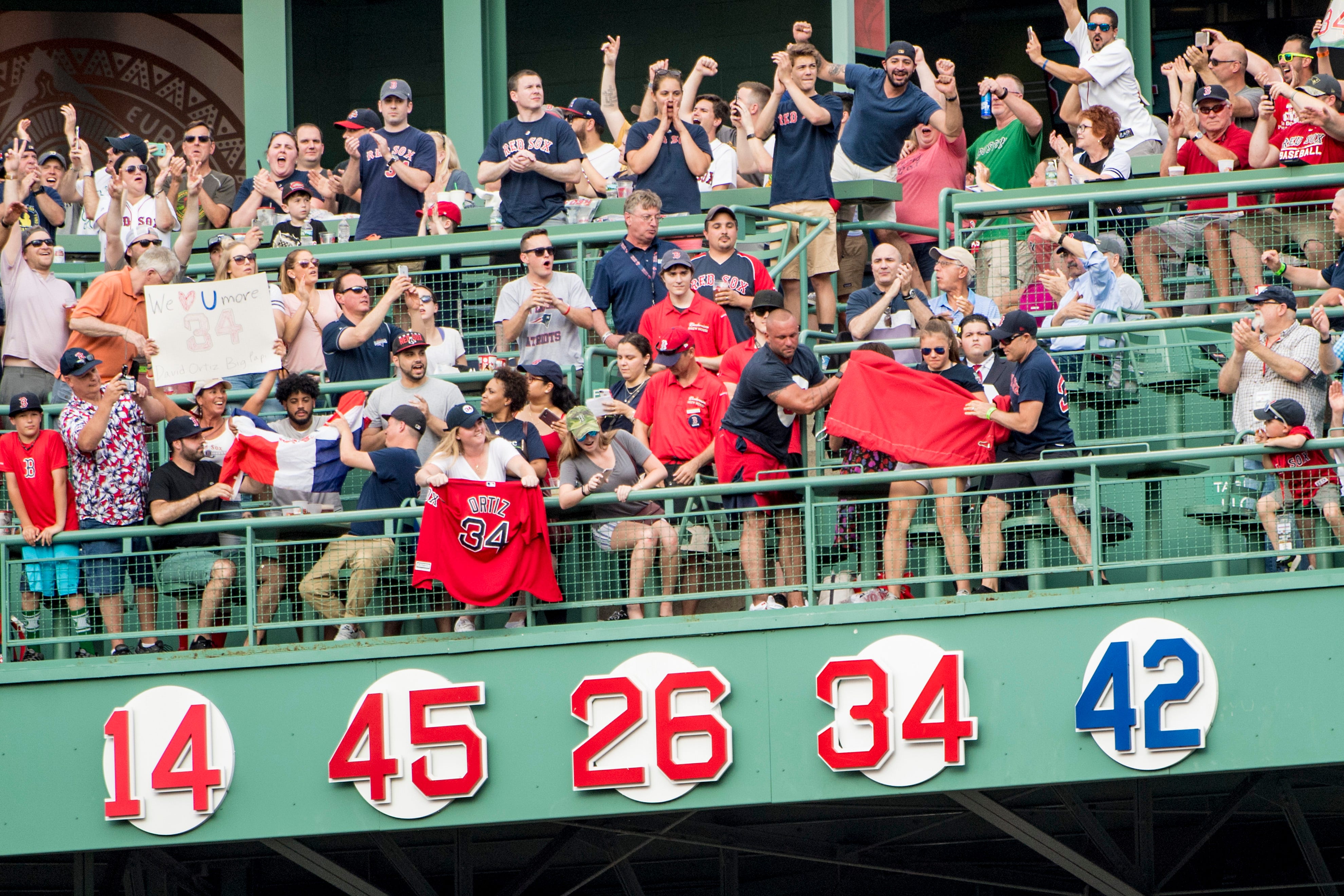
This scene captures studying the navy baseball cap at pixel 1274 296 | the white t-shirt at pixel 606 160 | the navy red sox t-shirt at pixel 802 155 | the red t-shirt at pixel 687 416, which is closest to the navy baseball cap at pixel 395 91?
the white t-shirt at pixel 606 160

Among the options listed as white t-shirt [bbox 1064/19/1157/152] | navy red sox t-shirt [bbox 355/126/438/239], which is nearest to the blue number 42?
white t-shirt [bbox 1064/19/1157/152]

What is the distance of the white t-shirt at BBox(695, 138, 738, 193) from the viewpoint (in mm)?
15555

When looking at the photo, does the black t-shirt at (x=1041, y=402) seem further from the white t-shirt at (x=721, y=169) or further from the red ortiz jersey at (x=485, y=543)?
the white t-shirt at (x=721, y=169)

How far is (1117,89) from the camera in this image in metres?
→ 14.5

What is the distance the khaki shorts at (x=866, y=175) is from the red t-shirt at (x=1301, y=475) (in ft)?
15.3

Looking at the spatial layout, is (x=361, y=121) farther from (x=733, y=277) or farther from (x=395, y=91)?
(x=733, y=277)

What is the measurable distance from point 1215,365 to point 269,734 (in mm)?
6065

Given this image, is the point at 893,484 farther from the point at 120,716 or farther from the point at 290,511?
the point at 120,716

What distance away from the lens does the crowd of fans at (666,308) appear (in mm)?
10375

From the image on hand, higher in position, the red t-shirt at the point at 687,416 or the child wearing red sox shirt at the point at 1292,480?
the red t-shirt at the point at 687,416

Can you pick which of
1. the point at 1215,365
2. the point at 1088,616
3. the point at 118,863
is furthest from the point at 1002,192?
the point at 118,863

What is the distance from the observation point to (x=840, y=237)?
13.9m

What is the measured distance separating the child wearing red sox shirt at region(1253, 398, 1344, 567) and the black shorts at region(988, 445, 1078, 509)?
1.02 meters

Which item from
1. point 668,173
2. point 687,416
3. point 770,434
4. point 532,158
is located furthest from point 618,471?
point 532,158
